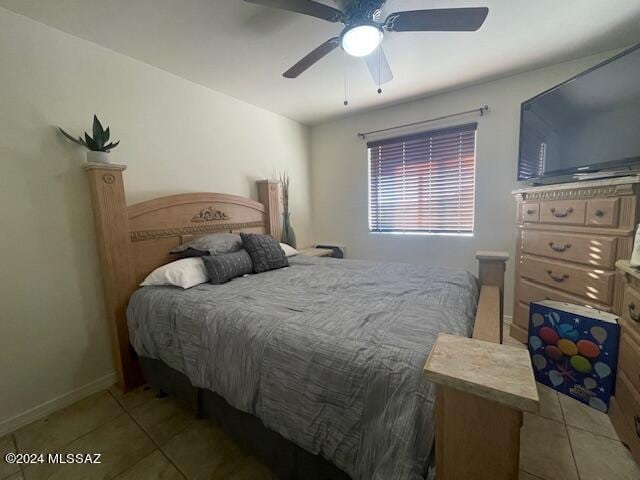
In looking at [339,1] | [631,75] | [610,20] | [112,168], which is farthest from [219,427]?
[610,20]

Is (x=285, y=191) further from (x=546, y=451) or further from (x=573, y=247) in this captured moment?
(x=546, y=451)

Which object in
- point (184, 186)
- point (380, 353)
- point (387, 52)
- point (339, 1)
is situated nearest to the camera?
Result: point (380, 353)

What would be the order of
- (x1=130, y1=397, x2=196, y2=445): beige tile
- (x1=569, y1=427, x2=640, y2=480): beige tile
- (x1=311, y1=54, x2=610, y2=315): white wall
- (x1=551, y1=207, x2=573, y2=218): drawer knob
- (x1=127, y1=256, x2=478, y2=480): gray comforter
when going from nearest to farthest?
(x1=127, y1=256, x2=478, y2=480): gray comforter
(x1=569, y1=427, x2=640, y2=480): beige tile
(x1=130, y1=397, x2=196, y2=445): beige tile
(x1=551, y1=207, x2=573, y2=218): drawer knob
(x1=311, y1=54, x2=610, y2=315): white wall

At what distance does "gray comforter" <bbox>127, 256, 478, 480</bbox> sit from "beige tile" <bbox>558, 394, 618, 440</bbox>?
829 millimetres

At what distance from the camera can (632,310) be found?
1.27m

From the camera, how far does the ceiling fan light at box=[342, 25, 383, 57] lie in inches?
53.5

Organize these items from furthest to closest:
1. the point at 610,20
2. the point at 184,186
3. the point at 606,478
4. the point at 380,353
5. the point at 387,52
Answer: the point at 184,186 < the point at 387,52 < the point at 610,20 < the point at 606,478 < the point at 380,353

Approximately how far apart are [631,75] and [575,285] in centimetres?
133

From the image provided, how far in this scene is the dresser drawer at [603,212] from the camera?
1575 mm

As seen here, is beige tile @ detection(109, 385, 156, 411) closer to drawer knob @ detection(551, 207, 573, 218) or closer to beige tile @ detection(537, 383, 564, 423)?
beige tile @ detection(537, 383, 564, 423)

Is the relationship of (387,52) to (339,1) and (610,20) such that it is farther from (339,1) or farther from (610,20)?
(610,20)

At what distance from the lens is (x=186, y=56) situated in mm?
1981

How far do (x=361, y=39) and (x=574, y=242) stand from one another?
1.93m

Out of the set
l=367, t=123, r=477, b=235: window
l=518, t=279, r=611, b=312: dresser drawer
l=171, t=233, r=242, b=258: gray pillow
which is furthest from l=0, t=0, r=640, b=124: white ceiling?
l=518, t=279, r=611, b=312: dresser drawer
